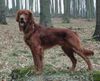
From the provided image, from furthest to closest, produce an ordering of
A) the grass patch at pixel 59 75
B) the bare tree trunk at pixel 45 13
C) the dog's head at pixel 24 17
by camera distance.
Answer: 1. the bare tree trunk at pixel 45 13
2. the dog's head at pixel 24 17
3. the grass patch at pixel 59 75

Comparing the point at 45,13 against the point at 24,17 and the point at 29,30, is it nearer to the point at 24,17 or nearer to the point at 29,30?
the point at 29,30

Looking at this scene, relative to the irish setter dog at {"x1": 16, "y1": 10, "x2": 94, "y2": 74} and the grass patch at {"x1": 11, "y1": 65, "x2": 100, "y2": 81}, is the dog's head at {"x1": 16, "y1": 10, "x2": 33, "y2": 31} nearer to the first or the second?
the irish setter dog at {"x1": 16, "y1": 10, "x2": 94, "y2": 74}

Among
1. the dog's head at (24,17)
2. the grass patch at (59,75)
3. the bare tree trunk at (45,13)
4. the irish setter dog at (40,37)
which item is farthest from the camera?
the bare tree trunk at (45,13)

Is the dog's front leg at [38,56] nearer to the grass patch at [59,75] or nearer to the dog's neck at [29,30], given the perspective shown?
the grass patch at [59,75]

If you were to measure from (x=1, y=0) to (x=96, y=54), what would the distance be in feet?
46.6

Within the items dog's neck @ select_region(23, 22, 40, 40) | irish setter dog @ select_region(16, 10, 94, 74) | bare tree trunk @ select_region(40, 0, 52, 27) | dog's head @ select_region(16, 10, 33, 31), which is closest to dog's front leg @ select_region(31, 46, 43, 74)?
irish setter dog @ select_region(16, 10, 94, 74)

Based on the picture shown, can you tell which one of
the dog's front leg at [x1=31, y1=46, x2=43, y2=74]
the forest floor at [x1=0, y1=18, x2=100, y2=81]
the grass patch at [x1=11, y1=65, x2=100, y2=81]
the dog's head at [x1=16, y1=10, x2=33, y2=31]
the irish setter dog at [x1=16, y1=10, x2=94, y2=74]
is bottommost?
the forest floor at [x1=0, y1=18, x2=100, y2=81]

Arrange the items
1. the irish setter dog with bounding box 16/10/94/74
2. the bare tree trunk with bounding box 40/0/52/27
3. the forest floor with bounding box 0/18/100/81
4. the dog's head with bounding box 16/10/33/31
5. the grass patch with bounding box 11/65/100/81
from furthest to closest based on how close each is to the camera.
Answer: the bare tree trunk with bounding box 40/0/52/27, the forest floor with bounding box 0/18/100/81, the irish setter dog with bounding box 16/10/94/74, the dog's head with bounding box 16/10/33/31, the grass patch with bounding box 11/65/100/81

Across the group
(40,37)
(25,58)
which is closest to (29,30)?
(40,37)

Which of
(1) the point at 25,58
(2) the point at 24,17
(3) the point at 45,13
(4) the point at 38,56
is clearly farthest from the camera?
(3) the point at 45,13

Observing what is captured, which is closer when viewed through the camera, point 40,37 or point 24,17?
point 24,17

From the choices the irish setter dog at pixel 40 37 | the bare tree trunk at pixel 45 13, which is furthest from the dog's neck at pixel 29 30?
the bare tree trunk at pixel 45 13

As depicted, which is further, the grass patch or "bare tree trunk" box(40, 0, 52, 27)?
"bare tree trunk" box(40, 0, 52, 27)

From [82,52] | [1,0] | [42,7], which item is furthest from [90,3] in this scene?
[82,52]
